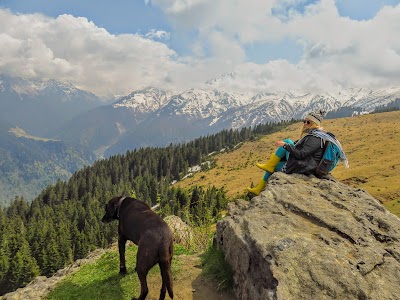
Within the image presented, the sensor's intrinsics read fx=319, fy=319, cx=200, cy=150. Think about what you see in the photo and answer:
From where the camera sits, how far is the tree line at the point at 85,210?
77562 mm

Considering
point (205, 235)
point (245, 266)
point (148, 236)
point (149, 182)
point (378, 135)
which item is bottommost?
point (149, 182)

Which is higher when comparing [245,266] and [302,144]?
[302,144]

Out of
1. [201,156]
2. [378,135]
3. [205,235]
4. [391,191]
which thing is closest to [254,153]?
[201,156]

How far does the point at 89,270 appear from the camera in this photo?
1097 centimetres

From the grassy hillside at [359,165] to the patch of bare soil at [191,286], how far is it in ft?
113

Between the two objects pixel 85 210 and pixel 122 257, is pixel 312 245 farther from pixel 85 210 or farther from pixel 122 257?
pixel 85 210

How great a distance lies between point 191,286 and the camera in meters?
8.93

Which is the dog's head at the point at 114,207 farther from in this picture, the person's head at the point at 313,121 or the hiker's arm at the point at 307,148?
the person's head at the point at 313,121

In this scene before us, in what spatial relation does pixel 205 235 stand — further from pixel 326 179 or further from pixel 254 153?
pixel 254 153

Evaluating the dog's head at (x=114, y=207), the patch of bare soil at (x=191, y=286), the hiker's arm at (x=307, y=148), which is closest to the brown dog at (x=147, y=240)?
the dog's head at (x=114, y=207)

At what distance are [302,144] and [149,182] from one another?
14818 centimetres

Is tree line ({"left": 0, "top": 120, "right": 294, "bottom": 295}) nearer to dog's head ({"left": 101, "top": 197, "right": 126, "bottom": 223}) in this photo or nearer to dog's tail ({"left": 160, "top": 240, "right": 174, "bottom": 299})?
dog's head ({"left": 101, "top": 197, "right": 126, "bottom": 223})

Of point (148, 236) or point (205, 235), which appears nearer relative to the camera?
point (148, 236)

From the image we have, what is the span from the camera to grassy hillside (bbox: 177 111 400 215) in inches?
2183
